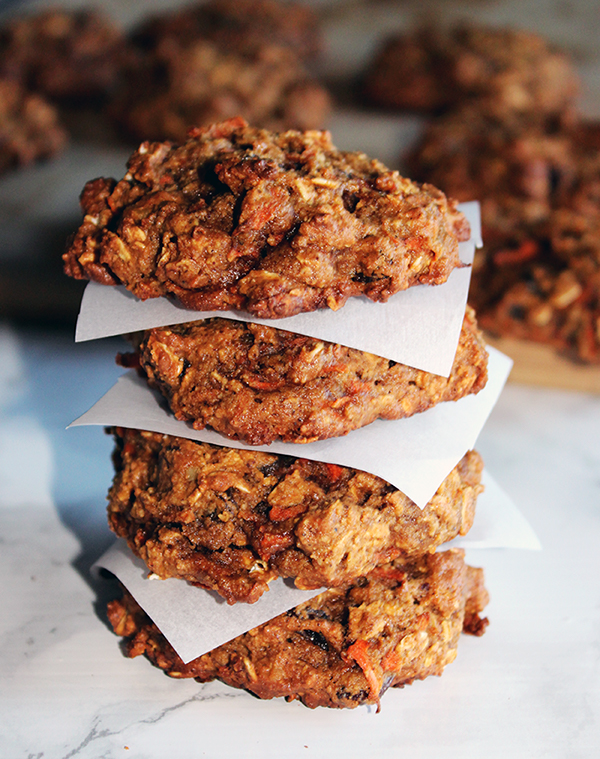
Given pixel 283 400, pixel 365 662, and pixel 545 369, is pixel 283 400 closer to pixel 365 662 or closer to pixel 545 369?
pixel 365 662

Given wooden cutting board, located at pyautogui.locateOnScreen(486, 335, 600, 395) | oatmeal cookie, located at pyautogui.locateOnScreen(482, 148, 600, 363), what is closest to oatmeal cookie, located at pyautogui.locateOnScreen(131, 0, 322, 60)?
oatmeal cookie, located at pyautogui.locateOnScreen(482, 148, 600, 363)

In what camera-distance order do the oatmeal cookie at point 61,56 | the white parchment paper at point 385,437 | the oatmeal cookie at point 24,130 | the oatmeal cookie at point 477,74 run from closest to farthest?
the white parchment paper at point 385,437 → the oatmeal cookie at point 24,130 → the oatmeal cookie at point 477,74 → the oatmeal cookie at point 61,56

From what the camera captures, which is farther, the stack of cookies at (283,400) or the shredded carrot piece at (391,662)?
the shredded carrot piece at (391,662)

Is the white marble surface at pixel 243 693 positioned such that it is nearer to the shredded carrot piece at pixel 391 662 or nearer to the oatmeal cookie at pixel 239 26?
the shredded carrot piece at pixel 391 662

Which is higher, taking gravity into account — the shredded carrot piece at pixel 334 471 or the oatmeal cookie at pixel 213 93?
the oatmeal cookie at pixel 213 93

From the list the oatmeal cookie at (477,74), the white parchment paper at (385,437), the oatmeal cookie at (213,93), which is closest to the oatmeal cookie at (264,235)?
the white parchment paper at (385,437)

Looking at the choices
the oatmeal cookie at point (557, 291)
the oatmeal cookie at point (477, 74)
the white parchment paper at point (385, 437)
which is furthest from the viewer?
the oatmeal cookie at point (477, 74)

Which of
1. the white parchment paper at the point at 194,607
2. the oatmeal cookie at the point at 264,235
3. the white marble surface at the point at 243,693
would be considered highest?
the oatmeal cookie at the point at 264,235
